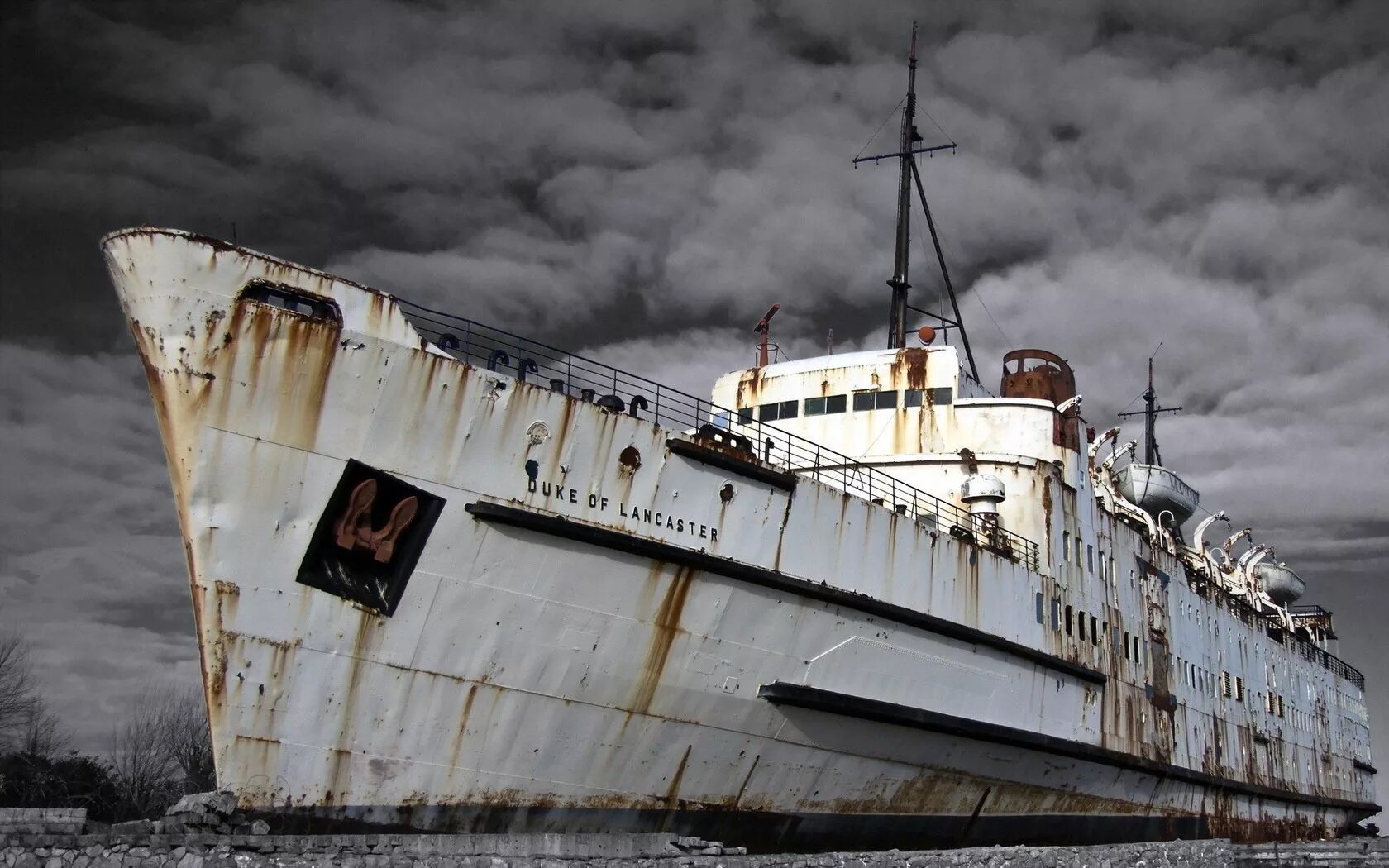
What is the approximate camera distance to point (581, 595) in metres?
11.4

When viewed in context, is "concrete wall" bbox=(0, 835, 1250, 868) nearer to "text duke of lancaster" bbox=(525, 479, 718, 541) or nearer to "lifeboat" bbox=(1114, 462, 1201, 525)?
"text duke of lancaster" bbox=(525, 479, 718, 541)

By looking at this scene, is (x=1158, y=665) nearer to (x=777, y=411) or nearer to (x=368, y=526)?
(x=777, y=411)

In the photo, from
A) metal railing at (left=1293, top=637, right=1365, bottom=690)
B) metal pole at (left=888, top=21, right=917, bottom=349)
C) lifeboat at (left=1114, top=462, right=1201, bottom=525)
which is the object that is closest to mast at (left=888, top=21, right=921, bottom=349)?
metal pole at (left=888, top=21, right=917, bottom=349)

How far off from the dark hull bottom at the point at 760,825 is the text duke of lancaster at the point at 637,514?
284 centimetres

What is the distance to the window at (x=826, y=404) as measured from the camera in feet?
62.5

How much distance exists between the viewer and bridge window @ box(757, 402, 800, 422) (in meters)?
19.5

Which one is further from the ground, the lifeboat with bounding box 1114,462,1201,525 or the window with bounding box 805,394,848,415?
the lifeboat with bounding box 1114,462,1201,525

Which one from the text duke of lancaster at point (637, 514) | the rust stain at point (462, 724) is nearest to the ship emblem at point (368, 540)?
the rust stain at point (462, 724)

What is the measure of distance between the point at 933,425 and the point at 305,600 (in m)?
11.1

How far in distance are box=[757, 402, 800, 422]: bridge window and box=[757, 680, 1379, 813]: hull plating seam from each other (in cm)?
610

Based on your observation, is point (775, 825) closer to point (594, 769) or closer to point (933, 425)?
point (594, 769)

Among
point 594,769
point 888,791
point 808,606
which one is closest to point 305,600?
point 594,769

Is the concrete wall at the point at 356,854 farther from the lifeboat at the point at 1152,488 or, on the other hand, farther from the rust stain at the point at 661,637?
the lifeboat at the point at 1152,488

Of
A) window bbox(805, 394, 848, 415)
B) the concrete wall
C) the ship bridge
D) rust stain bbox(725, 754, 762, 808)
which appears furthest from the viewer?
window bbox(805, 394, 848, 415)
